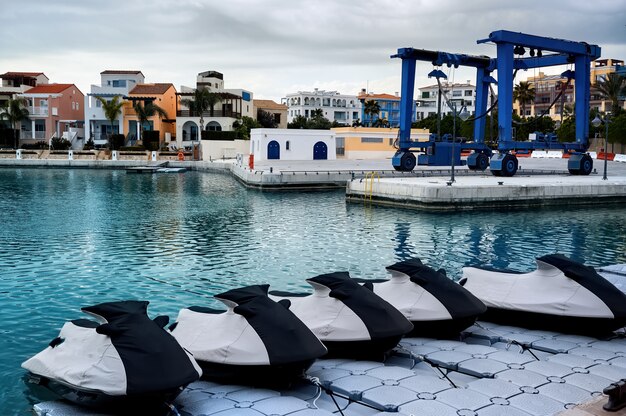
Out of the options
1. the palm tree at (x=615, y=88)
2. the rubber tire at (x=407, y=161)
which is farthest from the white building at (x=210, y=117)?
the palm tree at (x=615, y=88)

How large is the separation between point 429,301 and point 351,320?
177cm

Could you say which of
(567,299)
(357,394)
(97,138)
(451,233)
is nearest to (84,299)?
(357,394)

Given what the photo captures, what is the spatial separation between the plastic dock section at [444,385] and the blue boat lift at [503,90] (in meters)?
30.7

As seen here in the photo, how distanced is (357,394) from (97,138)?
261 ft

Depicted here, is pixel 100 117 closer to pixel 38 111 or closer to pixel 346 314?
pixel 38 111

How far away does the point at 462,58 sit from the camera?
1796 inches

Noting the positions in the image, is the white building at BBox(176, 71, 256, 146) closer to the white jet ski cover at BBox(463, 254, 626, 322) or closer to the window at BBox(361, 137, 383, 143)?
the window at BBox(361, 137, 383, 143)

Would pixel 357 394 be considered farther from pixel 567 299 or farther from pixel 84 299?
pixel 84 299

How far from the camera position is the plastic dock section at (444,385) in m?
7.54

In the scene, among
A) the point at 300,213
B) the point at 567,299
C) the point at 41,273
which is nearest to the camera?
the point at 567,299

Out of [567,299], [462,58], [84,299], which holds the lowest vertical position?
[84,299]

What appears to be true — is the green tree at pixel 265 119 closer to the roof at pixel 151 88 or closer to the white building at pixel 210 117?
the white building at pixel 210 117

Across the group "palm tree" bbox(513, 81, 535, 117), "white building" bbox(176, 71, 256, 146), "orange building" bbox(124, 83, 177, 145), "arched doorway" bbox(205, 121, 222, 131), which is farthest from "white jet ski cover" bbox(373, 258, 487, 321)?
"palm tree" bbox(513, 81, 535, 117)

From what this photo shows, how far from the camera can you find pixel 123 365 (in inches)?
293
